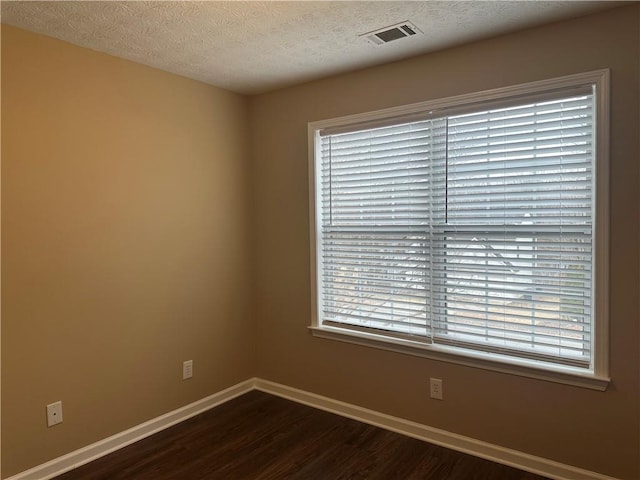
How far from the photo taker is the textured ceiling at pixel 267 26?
6.92 ft

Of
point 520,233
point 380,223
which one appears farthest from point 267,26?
point 520,233

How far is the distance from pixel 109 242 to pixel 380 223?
69.1 inches

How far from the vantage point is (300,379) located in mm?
3488

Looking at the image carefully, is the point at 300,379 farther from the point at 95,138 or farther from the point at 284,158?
the point at 95,138

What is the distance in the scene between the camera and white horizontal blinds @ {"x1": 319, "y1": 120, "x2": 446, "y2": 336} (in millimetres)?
2822

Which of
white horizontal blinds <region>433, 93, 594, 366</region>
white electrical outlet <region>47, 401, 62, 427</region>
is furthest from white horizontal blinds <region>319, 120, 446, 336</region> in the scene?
white electrical outlet <region>47, 401, 62, 427</region>

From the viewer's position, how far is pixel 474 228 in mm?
2631

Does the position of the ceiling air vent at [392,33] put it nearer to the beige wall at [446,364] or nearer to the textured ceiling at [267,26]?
the textured ceiling at [267,26]

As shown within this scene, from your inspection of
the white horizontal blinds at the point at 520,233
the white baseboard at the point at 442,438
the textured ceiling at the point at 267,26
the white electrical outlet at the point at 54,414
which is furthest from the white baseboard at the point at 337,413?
the textured ceiling at the point at 267,26

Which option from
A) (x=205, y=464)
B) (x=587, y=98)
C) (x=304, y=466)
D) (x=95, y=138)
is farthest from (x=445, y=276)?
(x=95, y=138)

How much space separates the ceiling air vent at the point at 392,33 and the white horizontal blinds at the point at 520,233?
0.57 m

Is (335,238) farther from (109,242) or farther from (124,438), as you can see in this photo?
(124,438)

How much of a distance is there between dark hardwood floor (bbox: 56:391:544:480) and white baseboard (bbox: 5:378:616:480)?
5cm

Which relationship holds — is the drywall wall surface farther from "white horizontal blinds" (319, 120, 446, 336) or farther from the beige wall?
"white horizontal blinds" (319, 120, 446, 336)
